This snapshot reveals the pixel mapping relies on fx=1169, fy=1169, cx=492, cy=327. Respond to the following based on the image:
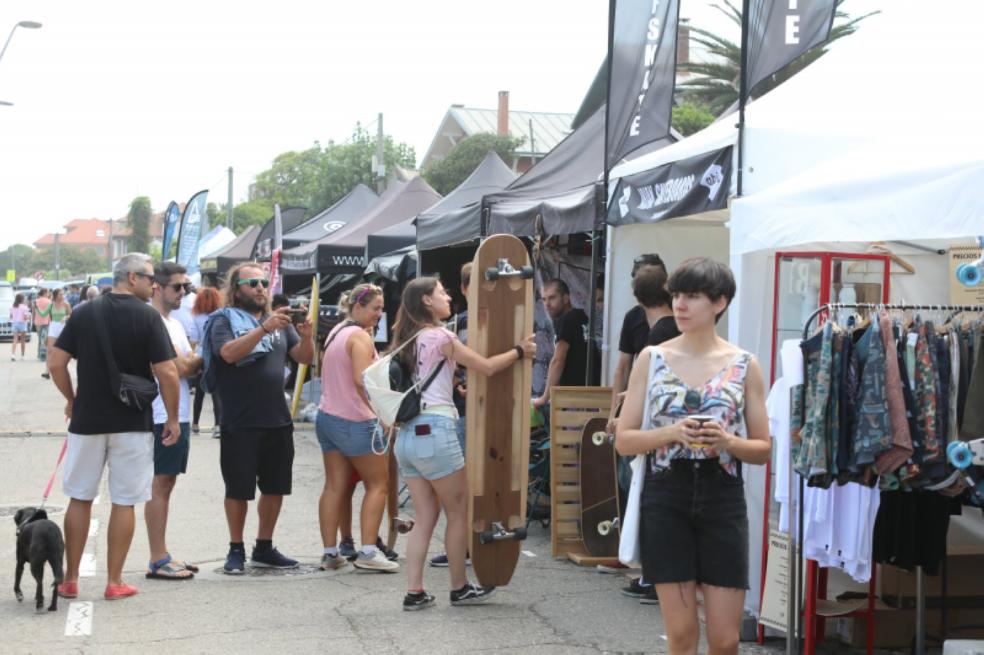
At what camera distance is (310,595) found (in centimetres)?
698

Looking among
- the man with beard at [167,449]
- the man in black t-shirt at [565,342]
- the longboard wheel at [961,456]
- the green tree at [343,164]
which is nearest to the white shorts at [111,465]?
the man with beard at [167,449]

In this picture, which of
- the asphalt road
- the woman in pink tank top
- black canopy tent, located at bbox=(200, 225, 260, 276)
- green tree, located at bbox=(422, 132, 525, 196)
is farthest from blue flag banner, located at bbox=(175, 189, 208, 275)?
green tree, located at bbox=(422, 132, 525, 196)

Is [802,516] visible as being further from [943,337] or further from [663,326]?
[663,326]

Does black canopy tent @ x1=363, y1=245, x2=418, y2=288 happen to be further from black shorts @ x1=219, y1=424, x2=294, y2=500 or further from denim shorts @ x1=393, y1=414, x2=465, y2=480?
denim shorts @ x1=393, y1=414, x2=465, y2=480

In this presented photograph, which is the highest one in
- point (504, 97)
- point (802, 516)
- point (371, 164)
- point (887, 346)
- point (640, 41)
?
point (504, 97)

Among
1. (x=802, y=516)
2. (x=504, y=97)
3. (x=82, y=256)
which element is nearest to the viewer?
(x=802, y=516)

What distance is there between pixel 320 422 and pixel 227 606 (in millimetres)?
1359

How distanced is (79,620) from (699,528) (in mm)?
3775

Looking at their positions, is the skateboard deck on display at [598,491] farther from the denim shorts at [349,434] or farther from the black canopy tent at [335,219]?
the black canopy tent at [335,219]

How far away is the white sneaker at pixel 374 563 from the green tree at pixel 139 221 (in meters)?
114

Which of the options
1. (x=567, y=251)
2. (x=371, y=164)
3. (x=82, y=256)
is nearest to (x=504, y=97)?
(x=371, y=164)

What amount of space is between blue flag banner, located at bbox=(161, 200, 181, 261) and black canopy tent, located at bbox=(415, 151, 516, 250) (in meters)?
16.9

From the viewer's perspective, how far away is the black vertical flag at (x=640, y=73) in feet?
25.2

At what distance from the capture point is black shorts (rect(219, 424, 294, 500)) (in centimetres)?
725
